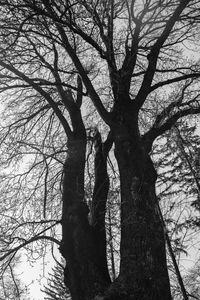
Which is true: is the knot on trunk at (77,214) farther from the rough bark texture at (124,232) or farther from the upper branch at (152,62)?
the upper branch at (152,62)

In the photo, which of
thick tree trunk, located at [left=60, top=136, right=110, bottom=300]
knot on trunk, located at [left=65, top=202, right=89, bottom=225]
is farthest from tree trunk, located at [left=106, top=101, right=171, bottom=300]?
knot on trunk, located at [left=65, top=202, right=89, bottom=225]

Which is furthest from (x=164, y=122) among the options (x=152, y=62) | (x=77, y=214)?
(x=77, y=214)

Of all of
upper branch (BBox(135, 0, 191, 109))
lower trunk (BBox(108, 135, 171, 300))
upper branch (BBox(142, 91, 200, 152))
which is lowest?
lower trunk (BBox(108, 135, 171, 300))

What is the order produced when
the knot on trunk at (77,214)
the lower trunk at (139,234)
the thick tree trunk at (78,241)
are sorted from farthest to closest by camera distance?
the knot on trunk at (77,214)
the thick tree trunk at (78,241)
the lower trunk at (139,234)

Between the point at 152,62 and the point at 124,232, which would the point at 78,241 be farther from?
the point at 152,62

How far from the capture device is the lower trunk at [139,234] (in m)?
3.26

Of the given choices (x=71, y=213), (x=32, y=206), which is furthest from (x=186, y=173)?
(x=71, y=213)

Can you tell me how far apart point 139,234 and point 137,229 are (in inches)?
2.4

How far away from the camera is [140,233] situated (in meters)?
3.63

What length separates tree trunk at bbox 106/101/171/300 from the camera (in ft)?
10.7

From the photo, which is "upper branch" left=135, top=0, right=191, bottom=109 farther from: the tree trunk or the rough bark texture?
the tree trunk

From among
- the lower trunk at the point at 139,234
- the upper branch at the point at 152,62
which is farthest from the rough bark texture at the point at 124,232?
Result: the upper branch at the point at 152,62

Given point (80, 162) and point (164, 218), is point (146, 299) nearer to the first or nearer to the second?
point (164, 218)

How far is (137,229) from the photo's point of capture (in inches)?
144
